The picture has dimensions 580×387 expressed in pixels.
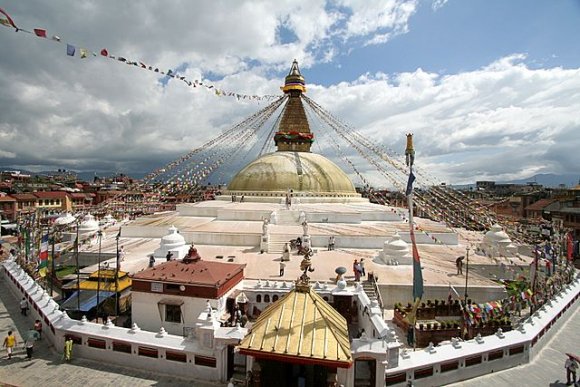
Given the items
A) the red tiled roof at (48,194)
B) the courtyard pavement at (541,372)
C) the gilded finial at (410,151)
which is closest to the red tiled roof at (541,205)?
the courtyard pavement at (541,372)

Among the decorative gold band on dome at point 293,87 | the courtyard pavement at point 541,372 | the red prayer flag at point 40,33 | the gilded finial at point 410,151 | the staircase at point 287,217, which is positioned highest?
the decorative gold band on dome at point 293,87

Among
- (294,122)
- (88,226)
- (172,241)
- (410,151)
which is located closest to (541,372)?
(410,151)

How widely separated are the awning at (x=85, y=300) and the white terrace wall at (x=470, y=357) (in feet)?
23.9

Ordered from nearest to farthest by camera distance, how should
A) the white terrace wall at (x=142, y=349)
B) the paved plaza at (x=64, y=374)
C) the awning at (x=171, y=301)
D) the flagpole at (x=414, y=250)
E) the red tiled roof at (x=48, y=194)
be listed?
the paved plaza at (x=64, y=374), the white terrace wall at (x=142, y=349), the flagpole at (x=414, y=250), the awning at (x=171, y=301), the red tiled roof at (x=48, y=194)

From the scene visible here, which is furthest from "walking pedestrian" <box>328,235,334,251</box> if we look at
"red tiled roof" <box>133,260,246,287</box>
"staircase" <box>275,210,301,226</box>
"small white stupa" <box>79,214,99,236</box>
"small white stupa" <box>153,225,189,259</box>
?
"small white stupa" <box>79,214,99,236</box>

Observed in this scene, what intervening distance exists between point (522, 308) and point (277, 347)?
8.65 m

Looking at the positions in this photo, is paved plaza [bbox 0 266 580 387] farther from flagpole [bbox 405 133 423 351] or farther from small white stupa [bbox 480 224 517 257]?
small white stupa [bbox 480 224 517 257]

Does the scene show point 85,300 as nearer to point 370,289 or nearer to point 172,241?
point 172,241

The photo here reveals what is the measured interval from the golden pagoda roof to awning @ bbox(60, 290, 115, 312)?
607cm

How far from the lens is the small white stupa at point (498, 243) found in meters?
14.9

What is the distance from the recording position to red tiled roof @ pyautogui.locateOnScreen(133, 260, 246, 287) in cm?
828

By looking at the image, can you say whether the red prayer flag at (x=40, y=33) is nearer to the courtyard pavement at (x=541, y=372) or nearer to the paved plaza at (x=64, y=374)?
the paved plaza at (x=64, y=374)

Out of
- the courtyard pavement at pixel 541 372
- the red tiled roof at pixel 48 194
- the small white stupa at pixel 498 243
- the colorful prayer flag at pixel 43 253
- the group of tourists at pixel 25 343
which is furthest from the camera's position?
the red tiled roof at pixel 48 194

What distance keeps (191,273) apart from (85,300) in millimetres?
3111
